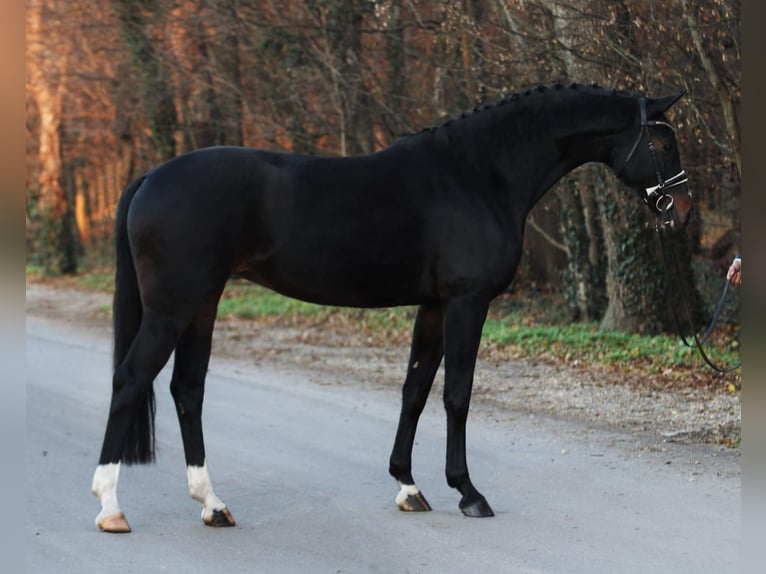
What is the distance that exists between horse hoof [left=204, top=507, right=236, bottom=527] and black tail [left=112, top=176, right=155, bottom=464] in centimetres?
44

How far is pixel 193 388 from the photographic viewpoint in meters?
5.51

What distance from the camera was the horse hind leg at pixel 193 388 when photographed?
17.8 feet

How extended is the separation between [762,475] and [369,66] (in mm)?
13828

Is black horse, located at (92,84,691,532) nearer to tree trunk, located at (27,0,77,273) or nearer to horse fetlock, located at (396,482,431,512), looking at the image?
horse fetlock, located at (396,482,431,512)

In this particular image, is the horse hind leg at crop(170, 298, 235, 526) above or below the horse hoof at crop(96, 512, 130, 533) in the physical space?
above

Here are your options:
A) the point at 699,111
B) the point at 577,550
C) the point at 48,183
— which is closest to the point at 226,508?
the point at 577,550

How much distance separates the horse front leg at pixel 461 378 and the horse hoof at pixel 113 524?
5.71 ft

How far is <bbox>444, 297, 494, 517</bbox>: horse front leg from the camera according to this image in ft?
17.6

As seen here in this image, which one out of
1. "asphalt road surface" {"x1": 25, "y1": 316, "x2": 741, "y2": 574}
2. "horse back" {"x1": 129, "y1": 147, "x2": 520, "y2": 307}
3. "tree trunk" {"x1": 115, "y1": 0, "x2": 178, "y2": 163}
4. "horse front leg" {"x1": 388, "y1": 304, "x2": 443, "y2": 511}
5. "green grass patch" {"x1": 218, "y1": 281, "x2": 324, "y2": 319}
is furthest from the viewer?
"tree trunk" {"x1": 115, "y1": 0, "x2": 178, "y2": 163}

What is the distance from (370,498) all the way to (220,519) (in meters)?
0.96

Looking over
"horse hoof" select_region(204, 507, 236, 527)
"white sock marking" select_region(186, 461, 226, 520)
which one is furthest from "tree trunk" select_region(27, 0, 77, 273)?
"horse hoof" select_region(204, 507, 236, 527)

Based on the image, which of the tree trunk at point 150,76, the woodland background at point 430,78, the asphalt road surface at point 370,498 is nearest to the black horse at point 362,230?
the asphalt road surface at point 370,498

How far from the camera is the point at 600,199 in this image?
12742 millimetres

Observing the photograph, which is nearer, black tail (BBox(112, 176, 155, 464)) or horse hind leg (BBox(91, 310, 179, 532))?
horse hind leg (BBox(91, 310, 179, 532))
